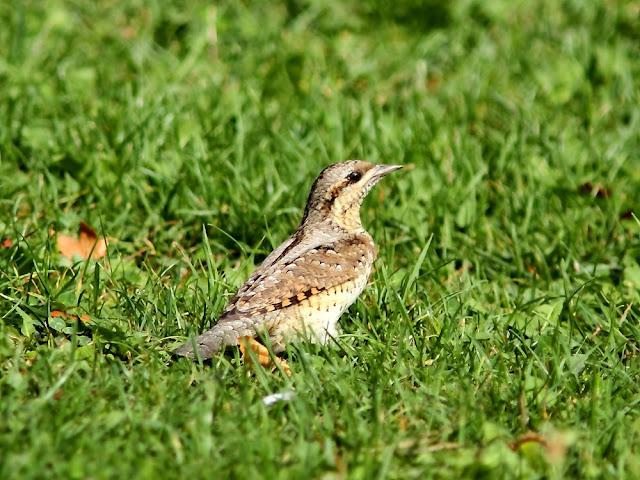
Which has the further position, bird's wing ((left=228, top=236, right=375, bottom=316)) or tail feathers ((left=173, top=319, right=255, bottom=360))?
bird's wing ((left=228, top=236, right=375, bottom=316))

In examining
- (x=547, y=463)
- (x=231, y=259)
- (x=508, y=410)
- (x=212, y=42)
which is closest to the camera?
(x=547, y=463)

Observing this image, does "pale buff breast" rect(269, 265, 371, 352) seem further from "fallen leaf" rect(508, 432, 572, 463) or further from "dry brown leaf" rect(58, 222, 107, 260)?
"dry brown leaf" rect(58, 222, 107, 260)

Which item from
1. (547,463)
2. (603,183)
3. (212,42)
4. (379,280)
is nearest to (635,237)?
(603,183)

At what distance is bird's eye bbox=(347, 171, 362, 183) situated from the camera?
247 inches

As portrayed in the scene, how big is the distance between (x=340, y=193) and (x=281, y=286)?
3.03 ft

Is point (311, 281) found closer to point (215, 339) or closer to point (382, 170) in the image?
point (215, 339)

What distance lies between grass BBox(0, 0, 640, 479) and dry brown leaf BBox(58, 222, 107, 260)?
9cm

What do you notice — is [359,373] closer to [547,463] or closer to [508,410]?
[508,410]

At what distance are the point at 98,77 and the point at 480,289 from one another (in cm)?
362

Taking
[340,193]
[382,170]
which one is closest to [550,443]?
[340,193]

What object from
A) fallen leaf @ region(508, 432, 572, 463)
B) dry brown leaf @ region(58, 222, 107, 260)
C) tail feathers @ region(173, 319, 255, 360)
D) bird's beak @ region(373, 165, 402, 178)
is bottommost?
fallen leaf @ region(508, 432, 572, 463)

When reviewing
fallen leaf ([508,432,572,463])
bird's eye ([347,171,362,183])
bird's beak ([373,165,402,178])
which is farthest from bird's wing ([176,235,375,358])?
fallen leaf ([508,432,572,463])

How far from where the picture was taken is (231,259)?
677cm

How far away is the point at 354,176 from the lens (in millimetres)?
6277
